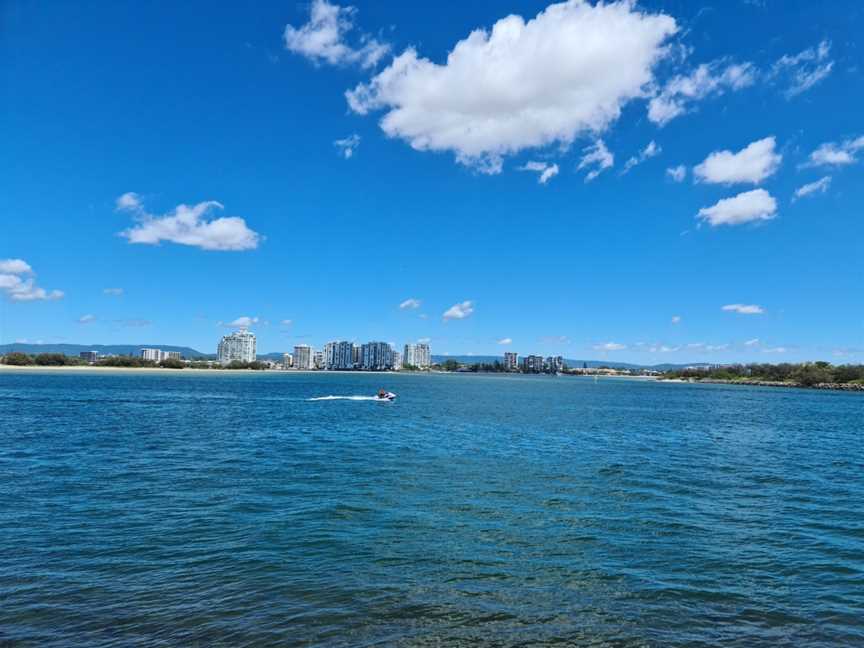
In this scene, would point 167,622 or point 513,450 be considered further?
point 513,450

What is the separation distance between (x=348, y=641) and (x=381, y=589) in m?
2.97

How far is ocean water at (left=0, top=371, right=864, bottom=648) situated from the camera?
43.5 ft

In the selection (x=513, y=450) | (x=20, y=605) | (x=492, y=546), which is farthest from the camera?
(x=513, y=450)

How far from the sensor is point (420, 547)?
18797 millimetres

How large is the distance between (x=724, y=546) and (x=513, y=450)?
22.6m

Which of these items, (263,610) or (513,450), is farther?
(513,450)

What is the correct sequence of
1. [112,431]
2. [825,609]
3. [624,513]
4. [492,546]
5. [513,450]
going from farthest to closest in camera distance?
[112,431], [513,450], [624,513], [492,546], [825,609]

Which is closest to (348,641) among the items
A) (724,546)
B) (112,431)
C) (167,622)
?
(167,622)

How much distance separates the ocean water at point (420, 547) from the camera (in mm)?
13258

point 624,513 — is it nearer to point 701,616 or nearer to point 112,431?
point 701,616

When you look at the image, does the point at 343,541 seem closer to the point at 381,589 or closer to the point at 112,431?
the point at 381,589

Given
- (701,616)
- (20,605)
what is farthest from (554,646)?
(20,605)

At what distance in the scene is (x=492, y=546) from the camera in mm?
19016

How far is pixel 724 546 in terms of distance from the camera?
65.5 ft
